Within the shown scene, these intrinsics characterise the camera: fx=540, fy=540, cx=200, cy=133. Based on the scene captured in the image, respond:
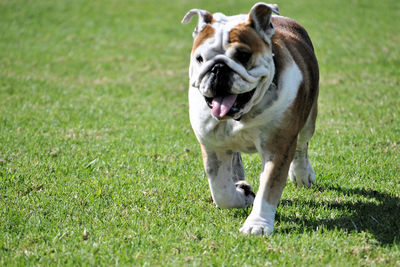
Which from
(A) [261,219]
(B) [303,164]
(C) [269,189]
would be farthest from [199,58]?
(B) [303,164]

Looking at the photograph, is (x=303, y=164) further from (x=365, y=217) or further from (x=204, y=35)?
(x=204, y=35)

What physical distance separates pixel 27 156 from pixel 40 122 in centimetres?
166

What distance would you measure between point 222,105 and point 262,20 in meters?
0.75

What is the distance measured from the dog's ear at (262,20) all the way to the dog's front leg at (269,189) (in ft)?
3.04

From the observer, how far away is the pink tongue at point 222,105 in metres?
3.89

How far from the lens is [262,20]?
13.5 feet

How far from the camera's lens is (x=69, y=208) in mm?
4961

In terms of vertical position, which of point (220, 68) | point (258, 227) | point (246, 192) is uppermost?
point (220, 68)

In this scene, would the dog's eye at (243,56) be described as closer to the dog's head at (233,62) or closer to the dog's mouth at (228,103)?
the dog's head at (233,62)

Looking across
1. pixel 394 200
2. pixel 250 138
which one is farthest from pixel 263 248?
pixel 394 200

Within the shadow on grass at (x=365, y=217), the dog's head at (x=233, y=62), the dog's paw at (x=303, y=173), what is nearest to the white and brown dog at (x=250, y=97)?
the dog's head at (x=233, y=62)

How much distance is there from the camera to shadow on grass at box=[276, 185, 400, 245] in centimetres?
442

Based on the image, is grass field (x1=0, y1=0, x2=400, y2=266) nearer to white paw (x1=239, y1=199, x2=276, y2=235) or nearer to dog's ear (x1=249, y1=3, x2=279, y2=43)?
white paw (x1=239, y1=199, x2=276, y2=235)

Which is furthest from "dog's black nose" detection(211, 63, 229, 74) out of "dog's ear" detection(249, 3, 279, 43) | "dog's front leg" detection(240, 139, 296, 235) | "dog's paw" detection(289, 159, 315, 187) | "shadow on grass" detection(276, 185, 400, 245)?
"dog's paw" detection(289, 159, 315, 187)
